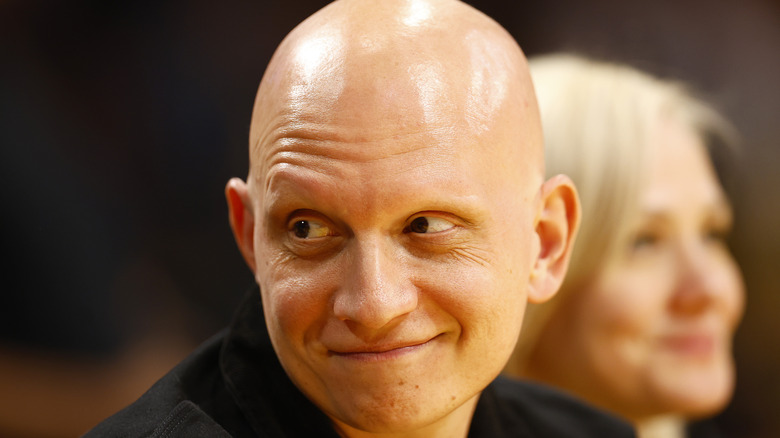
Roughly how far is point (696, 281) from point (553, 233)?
0.92 m

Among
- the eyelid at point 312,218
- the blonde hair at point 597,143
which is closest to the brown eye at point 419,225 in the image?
the eyelid at point 312,218

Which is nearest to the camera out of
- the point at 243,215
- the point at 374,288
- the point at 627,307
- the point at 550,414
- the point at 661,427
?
the point at 374,288

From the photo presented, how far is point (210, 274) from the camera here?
2289 millimetres

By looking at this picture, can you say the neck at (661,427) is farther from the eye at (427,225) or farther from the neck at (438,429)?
the eye at (427,225)

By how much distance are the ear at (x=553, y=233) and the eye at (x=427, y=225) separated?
23 cm

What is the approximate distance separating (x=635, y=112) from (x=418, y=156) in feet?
4.14

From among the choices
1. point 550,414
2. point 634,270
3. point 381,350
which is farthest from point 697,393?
point 381,350

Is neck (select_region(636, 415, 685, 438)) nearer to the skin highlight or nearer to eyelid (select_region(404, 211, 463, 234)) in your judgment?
the skin highlight

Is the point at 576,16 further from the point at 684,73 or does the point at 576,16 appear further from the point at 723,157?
the point at 723,157

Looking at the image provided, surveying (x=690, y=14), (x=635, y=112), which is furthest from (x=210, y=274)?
(x=690, y=14)

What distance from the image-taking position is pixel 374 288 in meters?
1.08

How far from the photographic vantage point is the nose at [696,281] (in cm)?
209

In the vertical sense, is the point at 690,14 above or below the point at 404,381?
below

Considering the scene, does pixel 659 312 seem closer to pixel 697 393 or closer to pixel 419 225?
pixel 697 393
